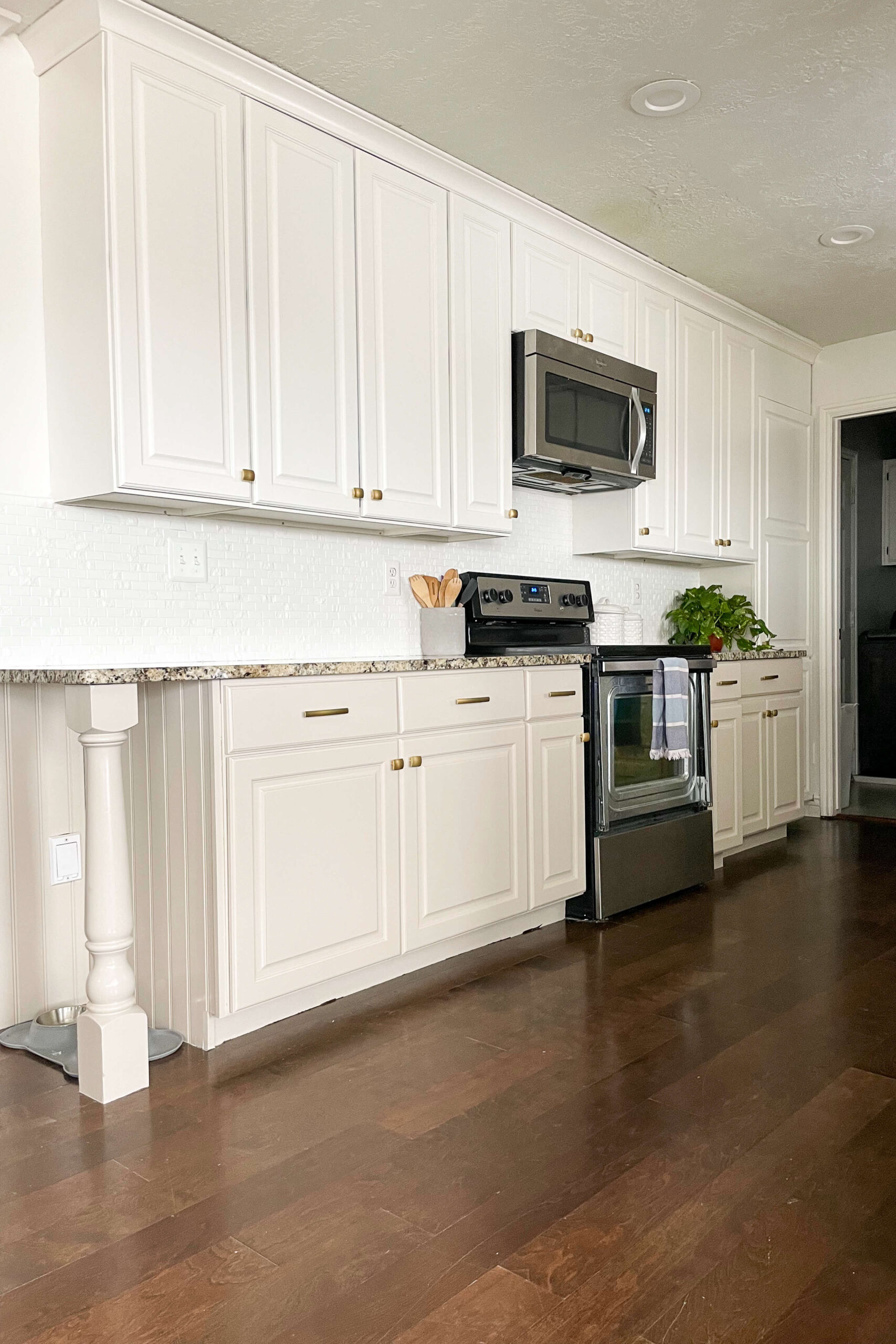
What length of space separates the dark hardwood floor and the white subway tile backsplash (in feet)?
3.34

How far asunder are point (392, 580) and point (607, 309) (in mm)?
1457

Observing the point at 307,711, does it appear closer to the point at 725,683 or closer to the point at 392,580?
the point at 392,580

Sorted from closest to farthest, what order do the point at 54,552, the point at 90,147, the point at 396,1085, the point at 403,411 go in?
1. the point at 396,1085
2. the point at 90,147
3. the point at 54,552
4. the point at 403,411

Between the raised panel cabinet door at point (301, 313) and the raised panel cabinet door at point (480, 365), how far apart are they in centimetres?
46

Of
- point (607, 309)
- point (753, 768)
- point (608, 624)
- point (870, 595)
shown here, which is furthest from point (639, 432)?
point (870, 595)

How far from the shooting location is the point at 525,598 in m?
3.81

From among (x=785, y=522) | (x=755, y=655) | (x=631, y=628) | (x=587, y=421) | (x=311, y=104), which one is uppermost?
(x=311, y=104)

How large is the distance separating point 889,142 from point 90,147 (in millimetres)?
2356

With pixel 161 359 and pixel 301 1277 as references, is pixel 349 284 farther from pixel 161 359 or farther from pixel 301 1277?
pixel 301 1277

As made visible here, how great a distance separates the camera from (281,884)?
8.04ft

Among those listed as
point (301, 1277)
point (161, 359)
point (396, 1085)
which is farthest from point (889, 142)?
point (301, 1277)

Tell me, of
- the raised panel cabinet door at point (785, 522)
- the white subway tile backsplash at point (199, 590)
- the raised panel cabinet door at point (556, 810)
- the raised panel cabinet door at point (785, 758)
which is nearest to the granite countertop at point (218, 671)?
the white subway tile backsplash at point (199, 590)

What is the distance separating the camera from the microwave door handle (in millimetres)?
4020

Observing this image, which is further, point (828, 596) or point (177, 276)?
point (828, 596)
